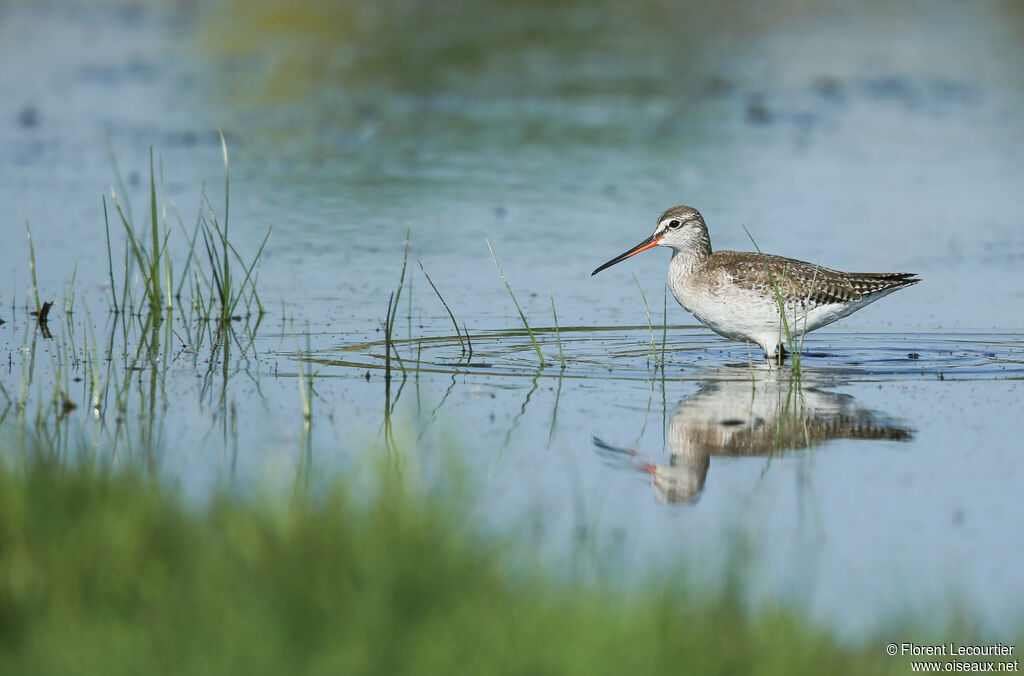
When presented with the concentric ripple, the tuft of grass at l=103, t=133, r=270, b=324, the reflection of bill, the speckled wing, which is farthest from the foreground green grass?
the speckled wing

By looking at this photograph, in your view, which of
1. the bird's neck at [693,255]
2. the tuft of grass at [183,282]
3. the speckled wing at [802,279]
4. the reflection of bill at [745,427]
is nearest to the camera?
the reflection of bill at [745,427]

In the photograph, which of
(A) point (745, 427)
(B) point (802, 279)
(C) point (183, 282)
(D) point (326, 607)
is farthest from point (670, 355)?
(D) point (326, 607)

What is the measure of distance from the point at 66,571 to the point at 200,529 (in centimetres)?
62

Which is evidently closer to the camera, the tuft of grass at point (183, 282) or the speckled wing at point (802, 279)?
the tuft of grass at point (183, 282)

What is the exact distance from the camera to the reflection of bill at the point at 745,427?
7348mm

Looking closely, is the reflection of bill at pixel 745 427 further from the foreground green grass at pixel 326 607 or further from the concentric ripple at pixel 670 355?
the foreground green grass at pixel 326 607

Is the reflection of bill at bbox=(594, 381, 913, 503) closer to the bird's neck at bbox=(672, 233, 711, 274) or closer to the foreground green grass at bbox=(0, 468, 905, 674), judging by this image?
the bird's neck at bbox=(672, 233, 711, 274)

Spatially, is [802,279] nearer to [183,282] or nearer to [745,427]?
[745,427]

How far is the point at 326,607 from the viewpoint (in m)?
4.91

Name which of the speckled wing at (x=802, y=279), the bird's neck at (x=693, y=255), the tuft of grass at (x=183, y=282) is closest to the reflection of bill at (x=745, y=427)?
the speckled wing at (x=802, y=279)

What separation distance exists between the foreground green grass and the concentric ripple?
12.0 feet

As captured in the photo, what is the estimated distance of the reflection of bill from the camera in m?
7.35

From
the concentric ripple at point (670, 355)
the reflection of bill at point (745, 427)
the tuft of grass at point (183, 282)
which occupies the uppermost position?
the tuft of grass at point (183, 282)

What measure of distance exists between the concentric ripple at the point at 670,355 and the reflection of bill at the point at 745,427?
34cm
